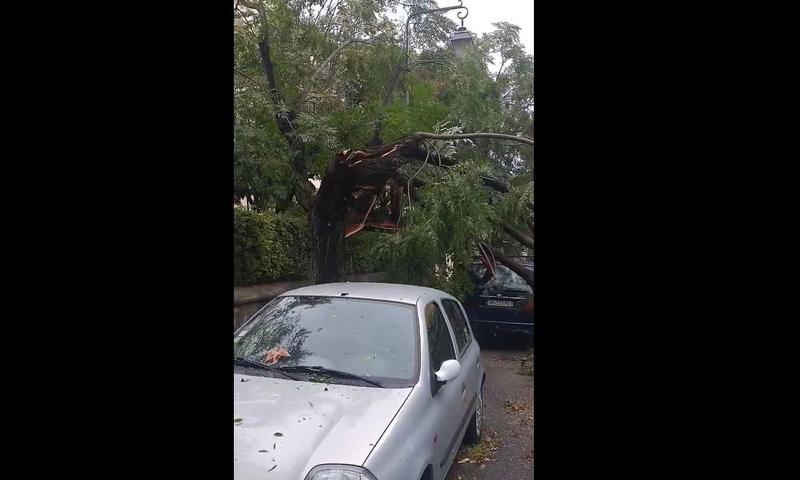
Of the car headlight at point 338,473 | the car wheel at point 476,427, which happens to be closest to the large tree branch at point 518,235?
the car wheel at point 476,427

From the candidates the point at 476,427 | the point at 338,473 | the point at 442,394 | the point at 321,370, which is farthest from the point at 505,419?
the point at 338,473

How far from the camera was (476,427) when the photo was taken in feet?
13.5

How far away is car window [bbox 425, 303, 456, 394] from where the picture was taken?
3.30 metres

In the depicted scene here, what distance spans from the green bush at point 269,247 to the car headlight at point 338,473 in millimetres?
3773

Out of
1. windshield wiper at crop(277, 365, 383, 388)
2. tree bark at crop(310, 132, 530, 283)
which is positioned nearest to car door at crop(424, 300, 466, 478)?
windshield wiper at crop(277, 365, 383, 388)

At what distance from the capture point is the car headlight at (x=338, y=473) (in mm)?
2223

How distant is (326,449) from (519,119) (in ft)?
19.2

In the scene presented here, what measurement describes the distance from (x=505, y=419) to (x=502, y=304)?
2.40 meters
